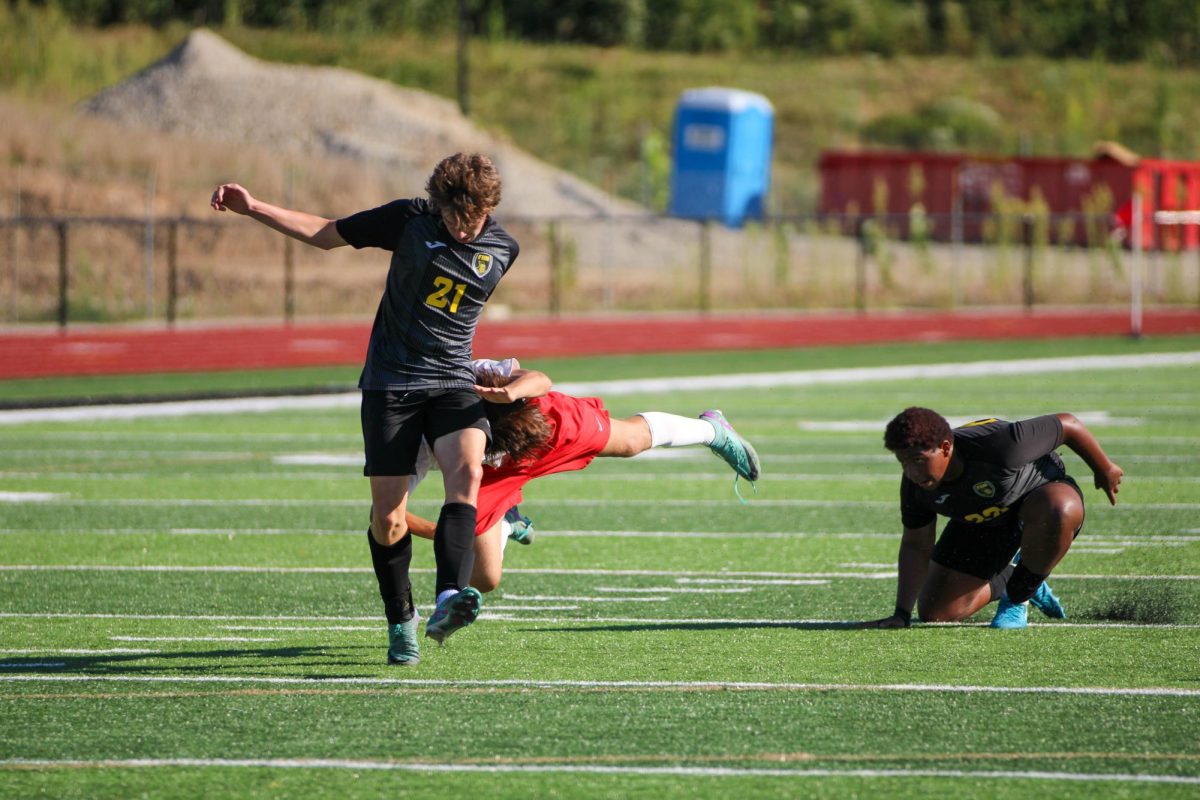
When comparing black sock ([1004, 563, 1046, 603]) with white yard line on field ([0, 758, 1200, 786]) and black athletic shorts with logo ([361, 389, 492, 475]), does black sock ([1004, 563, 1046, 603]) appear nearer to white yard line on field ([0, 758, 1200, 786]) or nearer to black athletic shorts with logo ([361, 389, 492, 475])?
white yard line on field ([0, 758, 1200, 786])

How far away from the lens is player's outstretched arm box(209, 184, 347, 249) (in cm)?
674

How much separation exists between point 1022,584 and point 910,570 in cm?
45

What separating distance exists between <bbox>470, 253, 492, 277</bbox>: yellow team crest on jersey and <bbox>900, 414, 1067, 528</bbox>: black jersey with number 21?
1971mm

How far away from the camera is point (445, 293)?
6680 mm

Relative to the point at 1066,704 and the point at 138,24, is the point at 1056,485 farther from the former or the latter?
the point at 138,24

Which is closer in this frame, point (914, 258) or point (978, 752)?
point (978, 752)

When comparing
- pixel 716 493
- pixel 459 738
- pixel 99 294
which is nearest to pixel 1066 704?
pixel 459 738

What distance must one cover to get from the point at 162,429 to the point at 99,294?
1706 cm

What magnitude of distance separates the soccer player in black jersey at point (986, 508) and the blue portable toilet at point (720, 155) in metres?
38.9

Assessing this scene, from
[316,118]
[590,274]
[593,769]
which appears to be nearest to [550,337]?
[590,274]

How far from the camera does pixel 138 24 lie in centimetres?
5841

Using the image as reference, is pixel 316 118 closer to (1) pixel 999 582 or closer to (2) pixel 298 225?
(1) pixel 999 582

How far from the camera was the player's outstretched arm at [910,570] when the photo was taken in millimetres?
7508

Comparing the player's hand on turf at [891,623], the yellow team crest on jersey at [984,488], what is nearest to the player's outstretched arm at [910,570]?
the player's hand on turf at [891,623]
